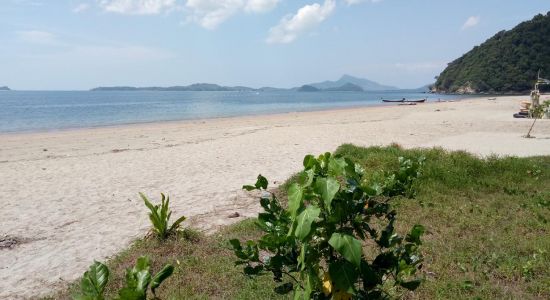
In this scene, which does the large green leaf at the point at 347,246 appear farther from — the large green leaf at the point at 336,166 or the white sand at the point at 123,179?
the white sand at the point at 123,179

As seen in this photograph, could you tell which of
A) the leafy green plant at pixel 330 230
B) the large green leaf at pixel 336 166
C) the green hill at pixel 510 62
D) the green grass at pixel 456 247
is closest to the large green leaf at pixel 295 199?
the leafy green plant at pixel 330 230

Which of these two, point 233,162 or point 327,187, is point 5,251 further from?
point 233,162

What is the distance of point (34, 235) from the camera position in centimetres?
639

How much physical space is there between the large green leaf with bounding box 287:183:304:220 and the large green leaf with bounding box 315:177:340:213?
70 mm

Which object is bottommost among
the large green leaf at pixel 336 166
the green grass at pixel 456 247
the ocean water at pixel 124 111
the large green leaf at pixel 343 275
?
the ocean water at pixel 124 111

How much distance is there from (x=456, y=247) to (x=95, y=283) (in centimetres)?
432

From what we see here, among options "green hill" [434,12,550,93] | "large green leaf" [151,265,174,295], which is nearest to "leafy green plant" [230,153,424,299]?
"large green leaf" [151,265,174,295]

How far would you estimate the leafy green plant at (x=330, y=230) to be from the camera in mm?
1652

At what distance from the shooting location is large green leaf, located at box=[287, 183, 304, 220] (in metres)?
1.65

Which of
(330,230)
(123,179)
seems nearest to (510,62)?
(123,179)

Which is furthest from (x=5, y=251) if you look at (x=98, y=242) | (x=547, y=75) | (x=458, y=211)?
(x=547, y=75)

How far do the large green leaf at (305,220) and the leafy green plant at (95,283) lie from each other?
0.72 m

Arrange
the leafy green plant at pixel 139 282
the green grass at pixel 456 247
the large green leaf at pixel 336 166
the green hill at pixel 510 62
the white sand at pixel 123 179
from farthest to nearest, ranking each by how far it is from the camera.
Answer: the green hill at pixel 510 62 → the white sand at pixel 123 179 → the green grass at pixel 456 247 → the large green leaf at pixel 336 166 → the leafy green plant at pixel 139 282

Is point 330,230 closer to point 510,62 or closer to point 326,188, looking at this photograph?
point 326,188
